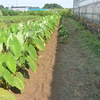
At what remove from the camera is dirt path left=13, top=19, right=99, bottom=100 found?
11.7 ft

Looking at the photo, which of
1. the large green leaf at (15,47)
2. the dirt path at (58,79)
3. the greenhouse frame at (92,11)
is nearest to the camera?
the large green leaf at (15,47)

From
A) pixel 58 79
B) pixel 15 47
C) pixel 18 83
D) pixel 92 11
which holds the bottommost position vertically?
pixel 58 79

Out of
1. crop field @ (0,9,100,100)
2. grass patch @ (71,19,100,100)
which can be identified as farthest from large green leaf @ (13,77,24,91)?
grass patch @ (71,19,100,100)

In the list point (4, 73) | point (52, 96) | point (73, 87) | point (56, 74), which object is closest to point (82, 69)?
point (56, 74)

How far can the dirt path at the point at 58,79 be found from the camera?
358cm

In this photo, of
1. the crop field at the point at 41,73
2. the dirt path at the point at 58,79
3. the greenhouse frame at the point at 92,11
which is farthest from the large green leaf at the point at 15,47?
the greenhouse frame at the point at 92,11

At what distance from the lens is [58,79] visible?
14.3ft

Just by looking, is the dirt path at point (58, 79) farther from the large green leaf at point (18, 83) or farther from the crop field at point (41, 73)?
the large green leaf at point (18, 83)

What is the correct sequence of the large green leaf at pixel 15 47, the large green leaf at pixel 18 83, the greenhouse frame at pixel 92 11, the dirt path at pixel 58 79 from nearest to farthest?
the large green leaf at pixel 18 83 < the large green leaf at pixel 15 47 < the dirt path at pixel 58 79 < the greenhouse frame at pixel 92 11

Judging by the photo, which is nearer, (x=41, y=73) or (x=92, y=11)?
(x=41, y=73)

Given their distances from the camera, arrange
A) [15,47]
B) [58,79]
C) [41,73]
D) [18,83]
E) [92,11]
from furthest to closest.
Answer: [92,11] < [41,73] < [58,79] < [15,47] < [18,83]

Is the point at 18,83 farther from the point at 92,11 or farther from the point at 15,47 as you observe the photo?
the point at 92,11

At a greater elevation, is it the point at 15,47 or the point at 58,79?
the point at 15,47

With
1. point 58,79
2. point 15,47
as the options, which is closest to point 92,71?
point 58,79
